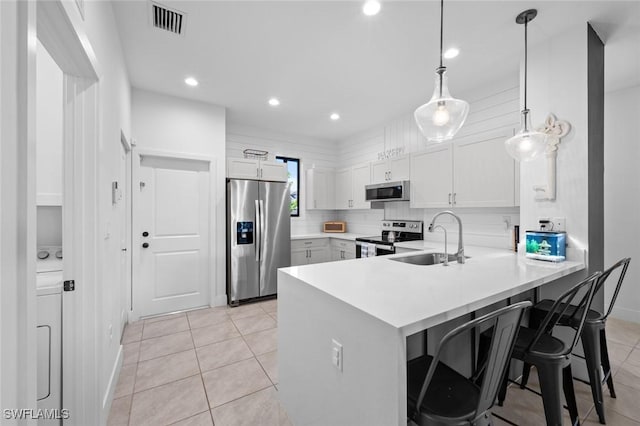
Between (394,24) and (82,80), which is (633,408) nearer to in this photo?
(394,24)

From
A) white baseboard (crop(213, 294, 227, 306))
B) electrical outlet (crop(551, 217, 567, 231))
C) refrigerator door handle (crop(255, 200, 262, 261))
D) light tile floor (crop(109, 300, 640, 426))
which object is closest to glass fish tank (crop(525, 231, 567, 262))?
electrical outlet (crop(551, 217, 567, 231))

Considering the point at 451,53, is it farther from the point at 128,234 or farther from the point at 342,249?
the point at 128,234

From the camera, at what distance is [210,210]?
3.80 m

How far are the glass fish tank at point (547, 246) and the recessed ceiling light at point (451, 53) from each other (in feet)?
5.82

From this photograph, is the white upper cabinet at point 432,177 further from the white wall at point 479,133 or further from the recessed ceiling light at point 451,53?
the recessed ceiling light at point 451,53

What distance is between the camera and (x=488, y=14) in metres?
2.11

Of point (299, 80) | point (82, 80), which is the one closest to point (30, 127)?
point (82, 80)

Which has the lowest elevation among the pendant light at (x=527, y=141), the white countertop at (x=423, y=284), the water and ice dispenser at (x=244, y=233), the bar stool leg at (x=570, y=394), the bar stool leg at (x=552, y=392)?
the bar stool leg at (x=570, y=394)

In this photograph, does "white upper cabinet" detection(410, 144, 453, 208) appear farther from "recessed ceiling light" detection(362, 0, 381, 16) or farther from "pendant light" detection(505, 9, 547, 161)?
"recessed ceiling light" detection(362, 0, 381, 16)

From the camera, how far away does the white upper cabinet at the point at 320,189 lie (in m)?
5.17

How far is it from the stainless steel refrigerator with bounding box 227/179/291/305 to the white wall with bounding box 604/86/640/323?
4100 mm

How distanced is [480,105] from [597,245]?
1.96m

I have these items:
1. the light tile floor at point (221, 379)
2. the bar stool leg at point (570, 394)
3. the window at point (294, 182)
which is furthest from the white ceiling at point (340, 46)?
the light tile floor at point (221, 379)

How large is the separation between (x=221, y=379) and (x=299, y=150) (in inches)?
158
